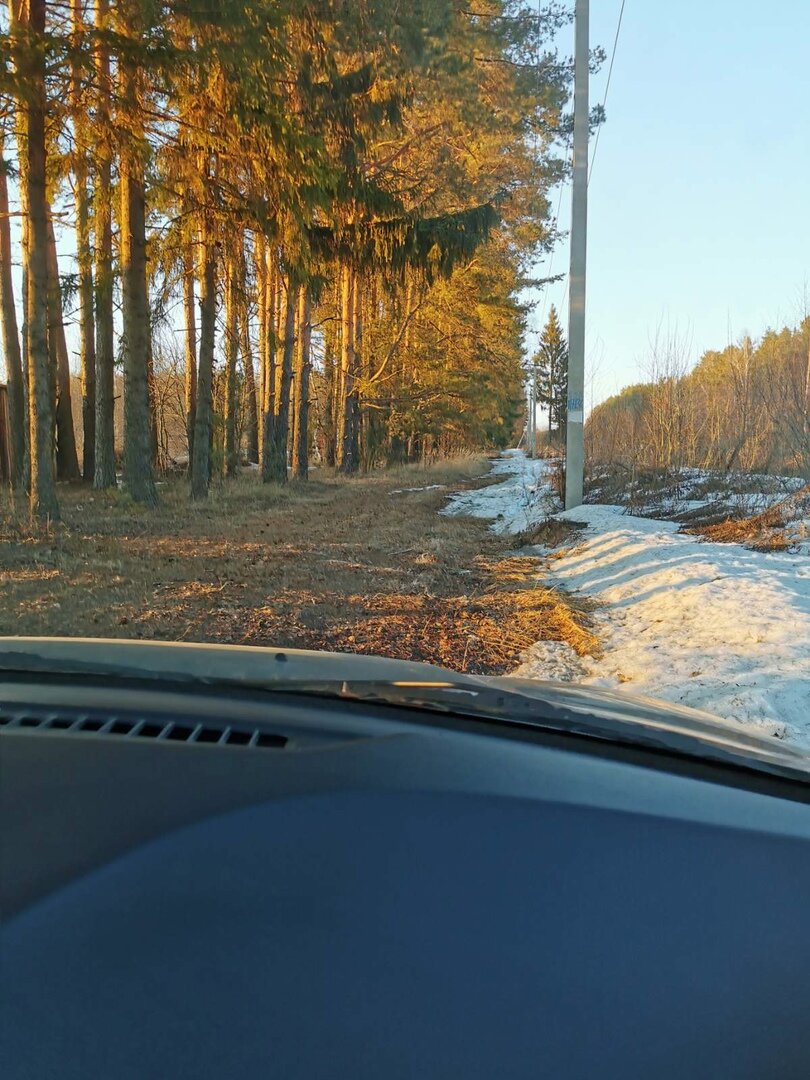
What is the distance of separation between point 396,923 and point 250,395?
31981mm

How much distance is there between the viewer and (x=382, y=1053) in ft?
3.65

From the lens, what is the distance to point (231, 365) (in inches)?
906

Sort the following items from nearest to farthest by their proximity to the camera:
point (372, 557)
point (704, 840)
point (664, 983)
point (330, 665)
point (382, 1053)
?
point (382, 1053)
point (664, 983)
point (704, 840)
point (330, 665)
point (372, 557)

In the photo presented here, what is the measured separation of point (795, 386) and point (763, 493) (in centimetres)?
528

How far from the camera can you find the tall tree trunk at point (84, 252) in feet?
33.7

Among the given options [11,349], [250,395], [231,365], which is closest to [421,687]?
[11,349]

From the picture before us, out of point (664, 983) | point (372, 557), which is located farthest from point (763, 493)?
point (664, 983)

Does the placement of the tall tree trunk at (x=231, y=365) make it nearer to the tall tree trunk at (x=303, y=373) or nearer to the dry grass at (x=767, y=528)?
the tall tree trunk at (x=303, y=373)

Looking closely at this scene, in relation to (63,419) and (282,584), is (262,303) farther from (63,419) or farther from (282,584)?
(282,584)

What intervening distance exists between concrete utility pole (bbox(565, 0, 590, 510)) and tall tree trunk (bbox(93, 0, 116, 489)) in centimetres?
856

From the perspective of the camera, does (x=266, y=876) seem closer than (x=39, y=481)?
Yes

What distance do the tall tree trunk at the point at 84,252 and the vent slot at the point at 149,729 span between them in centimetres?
1004

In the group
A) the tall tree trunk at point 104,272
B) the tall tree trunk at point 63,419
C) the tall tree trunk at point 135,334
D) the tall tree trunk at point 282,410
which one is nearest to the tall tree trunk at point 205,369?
the tall tree trunk at point 135,334

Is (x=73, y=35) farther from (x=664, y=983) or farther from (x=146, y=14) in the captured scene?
(x=664, y=983)
